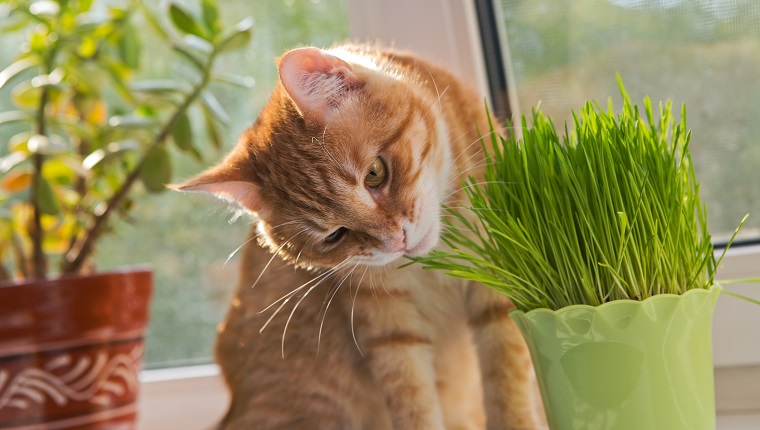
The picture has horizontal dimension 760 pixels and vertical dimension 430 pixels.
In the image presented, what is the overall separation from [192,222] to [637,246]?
110 centimetres

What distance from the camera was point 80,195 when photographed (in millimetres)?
1403

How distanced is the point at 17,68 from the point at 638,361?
1.12 m

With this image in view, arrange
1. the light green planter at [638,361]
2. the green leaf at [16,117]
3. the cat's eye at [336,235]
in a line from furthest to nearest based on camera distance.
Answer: the green leaf at [16,117] < the cat's eye at [336,235] < the light green planter at [638,361]

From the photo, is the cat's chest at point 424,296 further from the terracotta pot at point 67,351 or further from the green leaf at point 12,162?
the green leaf at point 12,162

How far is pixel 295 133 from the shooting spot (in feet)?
3.18

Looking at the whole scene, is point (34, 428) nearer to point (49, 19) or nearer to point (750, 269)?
point (49, 19)

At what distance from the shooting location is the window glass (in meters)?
1.08

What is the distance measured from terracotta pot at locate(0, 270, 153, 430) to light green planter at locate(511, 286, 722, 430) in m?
0.79

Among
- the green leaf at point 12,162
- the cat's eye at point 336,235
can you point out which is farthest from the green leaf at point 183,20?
the cat's eye at point 336,235

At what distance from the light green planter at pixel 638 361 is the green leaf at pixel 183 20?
31.5 inches

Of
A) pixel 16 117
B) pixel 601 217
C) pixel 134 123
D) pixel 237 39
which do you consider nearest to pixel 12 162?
pixel 16 117

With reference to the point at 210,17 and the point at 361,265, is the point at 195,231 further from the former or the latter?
the point at 361,265

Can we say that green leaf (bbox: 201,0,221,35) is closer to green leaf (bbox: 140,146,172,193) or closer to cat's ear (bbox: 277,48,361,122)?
green leaf (bbox: 140,146,172,193)

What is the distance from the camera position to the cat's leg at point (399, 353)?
3.27 feet
